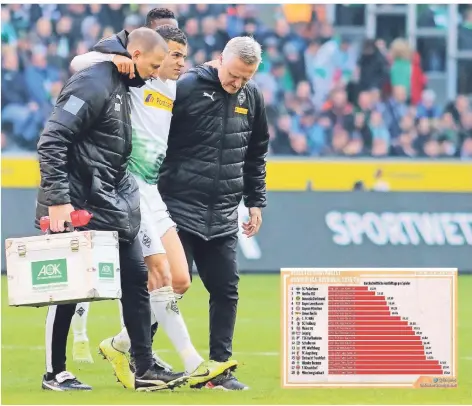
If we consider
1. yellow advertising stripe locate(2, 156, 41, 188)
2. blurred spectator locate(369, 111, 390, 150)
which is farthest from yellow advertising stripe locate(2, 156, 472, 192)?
yellow advertising stripe locate(2, 156, 41, 188)

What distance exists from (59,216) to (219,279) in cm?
157

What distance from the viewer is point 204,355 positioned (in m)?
10.1

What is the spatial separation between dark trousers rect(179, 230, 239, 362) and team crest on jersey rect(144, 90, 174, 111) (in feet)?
2.61

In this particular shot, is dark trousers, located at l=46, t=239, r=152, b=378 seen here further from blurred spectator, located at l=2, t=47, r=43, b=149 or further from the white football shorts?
blurred spectator, located at l=2, t=47, r=43, b=149

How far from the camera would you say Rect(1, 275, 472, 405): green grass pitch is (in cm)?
761

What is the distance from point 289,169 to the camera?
19281 millimetres

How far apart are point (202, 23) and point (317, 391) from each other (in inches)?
511

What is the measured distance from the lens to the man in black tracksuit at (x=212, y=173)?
27.5 feet

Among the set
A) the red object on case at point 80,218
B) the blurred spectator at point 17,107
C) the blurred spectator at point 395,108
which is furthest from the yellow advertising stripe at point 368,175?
the red object on case at point 80,218

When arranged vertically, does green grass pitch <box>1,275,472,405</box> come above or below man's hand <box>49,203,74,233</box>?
below

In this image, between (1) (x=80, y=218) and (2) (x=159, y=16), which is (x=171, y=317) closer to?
(1) (x=80, y=218)

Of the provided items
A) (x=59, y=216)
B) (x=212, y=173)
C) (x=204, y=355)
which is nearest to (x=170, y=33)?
(x=212, y=173)

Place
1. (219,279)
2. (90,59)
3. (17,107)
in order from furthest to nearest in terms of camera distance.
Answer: (17,107), (219,279), (90,59)

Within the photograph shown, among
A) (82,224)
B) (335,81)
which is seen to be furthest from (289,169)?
(82,224)
